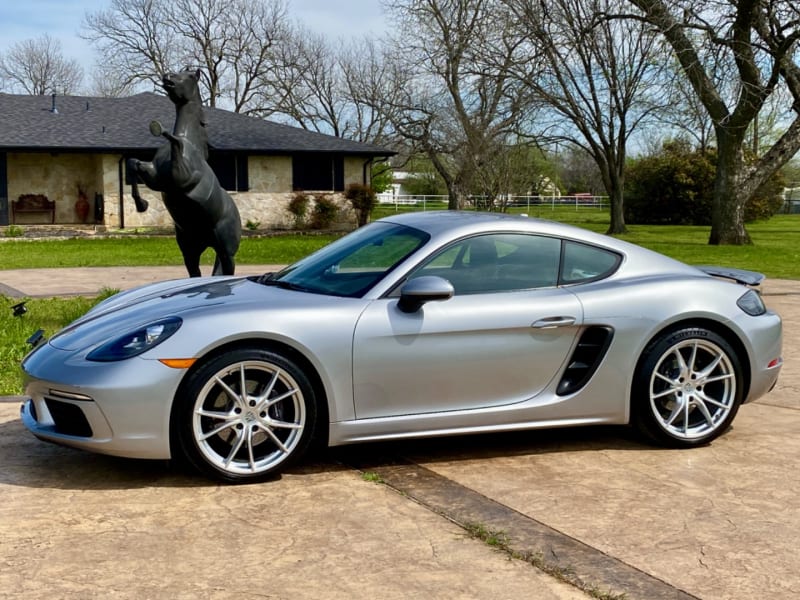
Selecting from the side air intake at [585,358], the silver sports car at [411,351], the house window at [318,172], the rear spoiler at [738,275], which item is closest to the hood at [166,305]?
the silver sports car at [411,351]

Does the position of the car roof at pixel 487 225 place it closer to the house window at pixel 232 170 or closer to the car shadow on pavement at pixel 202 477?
the car shadow on pavement at pixel 202 477

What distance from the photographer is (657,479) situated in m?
4.71

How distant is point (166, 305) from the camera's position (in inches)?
192

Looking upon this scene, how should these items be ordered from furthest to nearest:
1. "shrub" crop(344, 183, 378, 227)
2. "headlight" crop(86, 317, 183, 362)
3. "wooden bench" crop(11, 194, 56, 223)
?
"shrub" crop(344, 183, 378, 227) → "wooden bench" crop(11, 194, 56, 223) → "headlight" crop(86, 317, 183, 362)

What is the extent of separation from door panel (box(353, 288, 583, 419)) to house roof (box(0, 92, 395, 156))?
88.4 feet

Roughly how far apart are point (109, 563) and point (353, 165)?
105 ft

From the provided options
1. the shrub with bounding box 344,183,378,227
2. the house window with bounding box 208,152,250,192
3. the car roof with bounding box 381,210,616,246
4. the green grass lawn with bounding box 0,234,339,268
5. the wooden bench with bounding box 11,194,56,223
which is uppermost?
the house window with bounding box 208,152,250,192

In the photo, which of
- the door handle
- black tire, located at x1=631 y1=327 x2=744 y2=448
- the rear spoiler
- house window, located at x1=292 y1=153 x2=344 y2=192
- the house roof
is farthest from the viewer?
house window, located at x1=292 y1=153 x2=344 y2=192

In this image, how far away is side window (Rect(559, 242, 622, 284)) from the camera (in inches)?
205

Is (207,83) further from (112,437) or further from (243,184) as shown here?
(112,437)

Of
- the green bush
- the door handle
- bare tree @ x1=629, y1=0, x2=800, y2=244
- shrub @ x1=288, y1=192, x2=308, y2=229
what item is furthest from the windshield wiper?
the green bush

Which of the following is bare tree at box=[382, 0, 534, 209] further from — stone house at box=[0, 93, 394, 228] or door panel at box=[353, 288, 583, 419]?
door panel at box=[353, 288, 583, 419]

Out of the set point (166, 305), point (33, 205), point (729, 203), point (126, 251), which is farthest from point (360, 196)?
point (166, 305)

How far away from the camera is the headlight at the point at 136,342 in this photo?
173 inches
